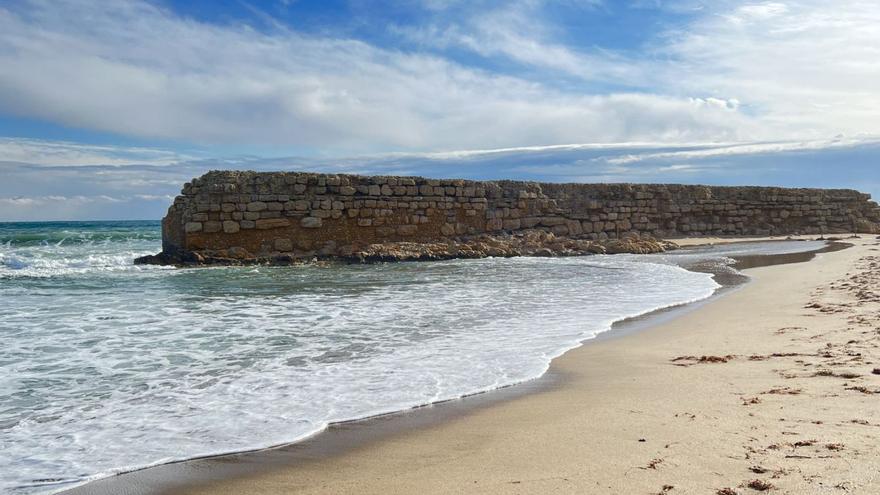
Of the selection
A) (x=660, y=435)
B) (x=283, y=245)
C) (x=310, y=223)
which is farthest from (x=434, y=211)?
(x=660, y=435)

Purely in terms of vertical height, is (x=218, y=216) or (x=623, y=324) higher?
(x=218, y=216)

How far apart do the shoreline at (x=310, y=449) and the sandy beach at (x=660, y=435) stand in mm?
67

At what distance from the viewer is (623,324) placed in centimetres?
649

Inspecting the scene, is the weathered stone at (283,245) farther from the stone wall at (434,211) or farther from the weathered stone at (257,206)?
the weathered stone at (257,206)

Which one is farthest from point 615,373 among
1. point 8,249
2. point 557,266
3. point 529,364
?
point 8,249

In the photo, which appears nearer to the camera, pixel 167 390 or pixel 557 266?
pixel 167 390

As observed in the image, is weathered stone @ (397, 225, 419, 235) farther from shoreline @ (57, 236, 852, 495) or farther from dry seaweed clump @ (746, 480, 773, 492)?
dry seaweed clump @ (746, 480, 773, 492)

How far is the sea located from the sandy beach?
54 cm

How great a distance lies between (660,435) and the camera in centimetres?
301

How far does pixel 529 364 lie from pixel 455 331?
1.46 metres

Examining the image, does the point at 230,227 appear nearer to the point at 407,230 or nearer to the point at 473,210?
the point at 407,230

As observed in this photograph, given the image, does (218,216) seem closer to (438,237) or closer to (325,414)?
(438,237)

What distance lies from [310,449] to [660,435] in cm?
169

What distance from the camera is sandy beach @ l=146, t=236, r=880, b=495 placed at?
2.51 m
